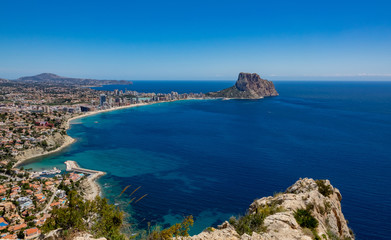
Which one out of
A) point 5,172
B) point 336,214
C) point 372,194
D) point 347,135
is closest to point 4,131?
point 5,172

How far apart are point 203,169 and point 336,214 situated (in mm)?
26159

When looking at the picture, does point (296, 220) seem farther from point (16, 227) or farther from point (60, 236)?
point (16, 227)

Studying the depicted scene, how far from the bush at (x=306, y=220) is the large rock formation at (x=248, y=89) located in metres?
163

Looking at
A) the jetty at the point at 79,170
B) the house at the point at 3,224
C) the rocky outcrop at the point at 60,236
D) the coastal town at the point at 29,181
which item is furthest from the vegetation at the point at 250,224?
the jetty at the point at 79,170

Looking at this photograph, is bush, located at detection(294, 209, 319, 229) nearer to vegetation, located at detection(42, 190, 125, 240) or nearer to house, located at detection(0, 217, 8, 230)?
vegetation, located at detection(42, 190, 125, 240)

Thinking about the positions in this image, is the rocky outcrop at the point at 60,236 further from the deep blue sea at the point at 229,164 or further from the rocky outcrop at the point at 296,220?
the deep blue sea at the point at 229,164

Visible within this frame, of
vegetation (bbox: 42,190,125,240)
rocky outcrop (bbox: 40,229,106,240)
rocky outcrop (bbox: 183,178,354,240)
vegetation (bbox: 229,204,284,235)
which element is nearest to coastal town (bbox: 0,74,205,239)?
vegetation (bbox: 42,190,125,240)

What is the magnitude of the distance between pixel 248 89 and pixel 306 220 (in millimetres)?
170389

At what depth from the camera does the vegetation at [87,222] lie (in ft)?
31.0

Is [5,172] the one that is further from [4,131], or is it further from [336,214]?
[336,214]

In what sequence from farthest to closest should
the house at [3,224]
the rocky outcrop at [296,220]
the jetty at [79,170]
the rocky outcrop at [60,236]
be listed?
the jetty at [79,170]
the house at [3,224]
the rocky outcrop at [296,220]
the rocky outcrop at [60,236]

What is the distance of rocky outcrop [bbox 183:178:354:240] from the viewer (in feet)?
32.3

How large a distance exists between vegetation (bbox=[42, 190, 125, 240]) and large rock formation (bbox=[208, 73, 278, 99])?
167 m

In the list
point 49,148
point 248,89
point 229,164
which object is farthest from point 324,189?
point 248,89
